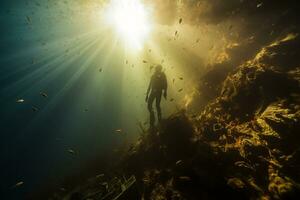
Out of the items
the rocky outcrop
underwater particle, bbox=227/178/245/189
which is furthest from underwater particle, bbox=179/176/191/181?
underwater particle, bbox=227/178/245/189

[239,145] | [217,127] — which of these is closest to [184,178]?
Result: [239,145]

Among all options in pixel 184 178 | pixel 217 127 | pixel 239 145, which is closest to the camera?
pixel 184 178

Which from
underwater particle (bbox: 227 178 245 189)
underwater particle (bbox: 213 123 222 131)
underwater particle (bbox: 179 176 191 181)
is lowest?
underwater particle (bbox: 227 178 245 189)

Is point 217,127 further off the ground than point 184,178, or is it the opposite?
point 217,127

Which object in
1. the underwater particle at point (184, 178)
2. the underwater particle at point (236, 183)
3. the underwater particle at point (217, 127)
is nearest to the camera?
the underwater particle at point (236, 183)

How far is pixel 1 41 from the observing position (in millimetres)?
40531

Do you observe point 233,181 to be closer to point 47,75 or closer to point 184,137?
point 184,137

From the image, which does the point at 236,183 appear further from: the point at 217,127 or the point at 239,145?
the point at 217,127

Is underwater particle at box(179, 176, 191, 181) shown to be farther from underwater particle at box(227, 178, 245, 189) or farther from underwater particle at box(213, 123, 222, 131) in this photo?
underwater particle at box(213, 123, 222, 131)

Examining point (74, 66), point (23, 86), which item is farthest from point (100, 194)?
point (74, 66)

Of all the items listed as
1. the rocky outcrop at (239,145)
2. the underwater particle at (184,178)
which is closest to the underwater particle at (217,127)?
the rocky outcrop at (239,145)

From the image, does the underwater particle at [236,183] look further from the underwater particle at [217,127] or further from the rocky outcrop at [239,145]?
the underwater particle at [217,127]

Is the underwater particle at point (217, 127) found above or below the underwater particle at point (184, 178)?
above

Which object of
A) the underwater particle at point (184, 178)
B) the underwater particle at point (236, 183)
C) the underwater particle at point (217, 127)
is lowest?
the underwater particle at point (236, 183)
